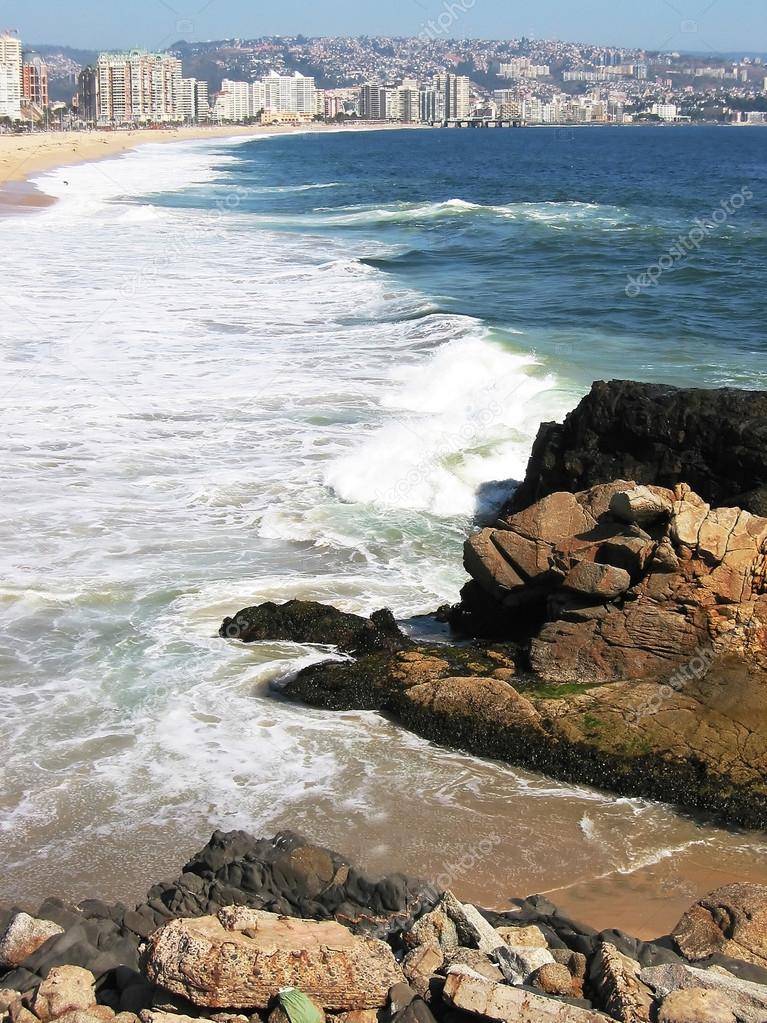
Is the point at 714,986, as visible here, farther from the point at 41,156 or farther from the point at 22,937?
the point at 41,156

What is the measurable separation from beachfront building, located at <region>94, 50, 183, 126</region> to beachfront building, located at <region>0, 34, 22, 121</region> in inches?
438

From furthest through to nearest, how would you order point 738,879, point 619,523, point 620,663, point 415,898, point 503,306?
1. point 503,306
2. point 619,523
3. point 620,663
4. point 738,879
5. point 415,898

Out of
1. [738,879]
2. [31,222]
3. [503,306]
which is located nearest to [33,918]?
[738,879]

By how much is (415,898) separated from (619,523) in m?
4.27

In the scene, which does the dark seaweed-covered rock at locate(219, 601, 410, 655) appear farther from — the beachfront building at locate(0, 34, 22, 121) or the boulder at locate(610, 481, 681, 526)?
the beachfront building at locate(0, 34, 22, 121)

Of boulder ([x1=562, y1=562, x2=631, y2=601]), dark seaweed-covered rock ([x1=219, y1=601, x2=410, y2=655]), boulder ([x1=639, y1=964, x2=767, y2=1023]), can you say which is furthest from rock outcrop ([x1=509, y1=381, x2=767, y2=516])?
boulder ([x1=639, y1=964, x2=767, y2=1023])

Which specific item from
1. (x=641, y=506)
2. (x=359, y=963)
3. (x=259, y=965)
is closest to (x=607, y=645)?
(x=641, y=506)

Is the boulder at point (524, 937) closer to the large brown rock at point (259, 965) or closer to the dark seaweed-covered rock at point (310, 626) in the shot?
the large brown rock at point (259, 965)

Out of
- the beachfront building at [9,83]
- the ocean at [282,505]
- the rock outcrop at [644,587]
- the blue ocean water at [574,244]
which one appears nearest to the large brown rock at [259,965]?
the ocean at [282,505]

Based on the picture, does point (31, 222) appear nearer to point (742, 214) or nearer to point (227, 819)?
point (742, 214)

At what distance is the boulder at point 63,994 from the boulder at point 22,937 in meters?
0.42

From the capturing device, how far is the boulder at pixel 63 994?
5566 mm

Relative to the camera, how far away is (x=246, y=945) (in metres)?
5.65

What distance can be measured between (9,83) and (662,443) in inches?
6810
